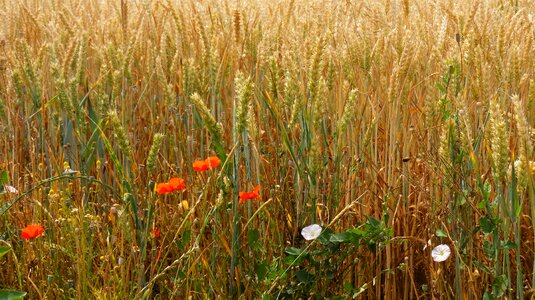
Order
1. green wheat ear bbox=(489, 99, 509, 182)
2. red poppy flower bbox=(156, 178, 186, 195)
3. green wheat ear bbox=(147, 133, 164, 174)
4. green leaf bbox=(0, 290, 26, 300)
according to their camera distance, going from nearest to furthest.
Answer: green wheat ear bbox=(489, 99, 509, 182)
green leaf bbox=(0, 290, 26, 300)
green wheat ear bbox=(147, 133, 164, 174)
red poppy flower bbox=(156, 178, 186, 195)

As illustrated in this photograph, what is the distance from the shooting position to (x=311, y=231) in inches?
54.9

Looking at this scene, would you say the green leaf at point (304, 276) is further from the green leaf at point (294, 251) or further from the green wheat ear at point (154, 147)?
the green wheat ear at point (154, 147)

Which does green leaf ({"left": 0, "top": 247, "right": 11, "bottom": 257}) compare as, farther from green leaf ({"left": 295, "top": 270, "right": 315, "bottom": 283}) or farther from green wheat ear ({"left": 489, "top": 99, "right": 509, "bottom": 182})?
green wheat ear ({"left": 489, "top": 99, "right": 509, "bottom": 182})

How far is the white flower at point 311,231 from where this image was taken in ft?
4.50

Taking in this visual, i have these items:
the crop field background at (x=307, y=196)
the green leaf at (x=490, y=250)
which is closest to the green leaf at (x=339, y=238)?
the crop field background at (x=307, y=196)

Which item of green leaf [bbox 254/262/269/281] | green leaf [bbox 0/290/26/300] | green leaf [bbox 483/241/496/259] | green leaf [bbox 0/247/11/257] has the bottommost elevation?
green leaf [bbox 254/262/269/281]

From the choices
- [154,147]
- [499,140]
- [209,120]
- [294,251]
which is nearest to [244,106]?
[209,120]

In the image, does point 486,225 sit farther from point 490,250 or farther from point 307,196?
point 307,196

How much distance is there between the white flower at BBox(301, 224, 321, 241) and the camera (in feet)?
4.50

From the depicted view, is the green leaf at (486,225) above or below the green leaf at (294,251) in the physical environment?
above

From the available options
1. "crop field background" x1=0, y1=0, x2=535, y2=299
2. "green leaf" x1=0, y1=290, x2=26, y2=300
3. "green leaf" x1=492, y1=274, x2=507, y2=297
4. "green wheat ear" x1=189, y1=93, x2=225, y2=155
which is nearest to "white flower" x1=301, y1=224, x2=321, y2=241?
"crop field background" x1=0, y1=0, x2=535, y2=299

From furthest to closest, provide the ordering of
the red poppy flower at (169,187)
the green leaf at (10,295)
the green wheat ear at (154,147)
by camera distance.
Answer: the red poppy flower at (169,187)
the green wheat ear at (154,147)
the green leaf at (10,295)

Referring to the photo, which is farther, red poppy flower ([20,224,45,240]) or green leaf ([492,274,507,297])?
red poppy flower ([20,224,45,240])

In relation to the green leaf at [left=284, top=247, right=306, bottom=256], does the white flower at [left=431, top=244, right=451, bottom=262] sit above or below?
below
